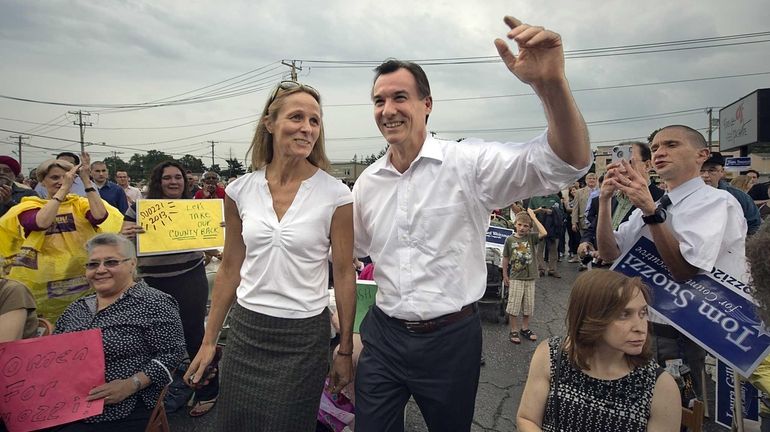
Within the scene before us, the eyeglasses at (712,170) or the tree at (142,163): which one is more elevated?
the tree at (142,163)

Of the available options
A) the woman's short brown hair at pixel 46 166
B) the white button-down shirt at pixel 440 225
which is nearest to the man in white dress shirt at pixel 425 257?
the white button-down shirt at pixel 440 225

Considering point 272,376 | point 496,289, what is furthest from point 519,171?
point 496,289

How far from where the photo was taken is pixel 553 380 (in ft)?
5.70

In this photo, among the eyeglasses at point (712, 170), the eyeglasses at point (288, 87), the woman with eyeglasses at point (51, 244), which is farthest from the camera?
the eyeglasses at point (712, 170)

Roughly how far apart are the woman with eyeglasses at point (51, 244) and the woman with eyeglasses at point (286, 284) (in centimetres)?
175

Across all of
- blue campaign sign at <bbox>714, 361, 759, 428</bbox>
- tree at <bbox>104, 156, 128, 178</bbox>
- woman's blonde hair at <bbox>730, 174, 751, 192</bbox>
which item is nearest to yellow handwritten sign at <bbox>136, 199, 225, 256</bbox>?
blue campaign sign at <bbox>714, 361, 759, 428</bbox>

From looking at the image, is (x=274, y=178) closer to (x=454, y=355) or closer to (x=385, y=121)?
(x=385, y=121)

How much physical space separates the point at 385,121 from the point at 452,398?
3.84ft

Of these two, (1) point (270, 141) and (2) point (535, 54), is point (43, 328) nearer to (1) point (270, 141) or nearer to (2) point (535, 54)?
(1) point (270, 141)

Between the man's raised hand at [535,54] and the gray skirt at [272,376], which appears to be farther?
the gray skirt at [272,376]

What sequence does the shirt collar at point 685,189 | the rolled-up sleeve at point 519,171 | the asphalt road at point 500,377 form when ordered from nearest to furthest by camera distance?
1. the rolled-up sleeve at point 519,171
2. the shirt collar at point 685,189
3. the asphalt road at point 500,377

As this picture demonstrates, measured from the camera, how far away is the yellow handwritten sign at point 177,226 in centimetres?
322

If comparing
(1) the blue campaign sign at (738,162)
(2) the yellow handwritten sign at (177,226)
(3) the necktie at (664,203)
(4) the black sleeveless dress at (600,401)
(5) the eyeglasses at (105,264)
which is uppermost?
(1) the blue campaign sign at (738,162)

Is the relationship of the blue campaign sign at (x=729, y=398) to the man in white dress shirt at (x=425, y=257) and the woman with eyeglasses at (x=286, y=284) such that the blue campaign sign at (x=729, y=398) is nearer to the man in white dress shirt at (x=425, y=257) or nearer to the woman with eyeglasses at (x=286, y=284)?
the man in white dress shirt at (x=425, y=257)
